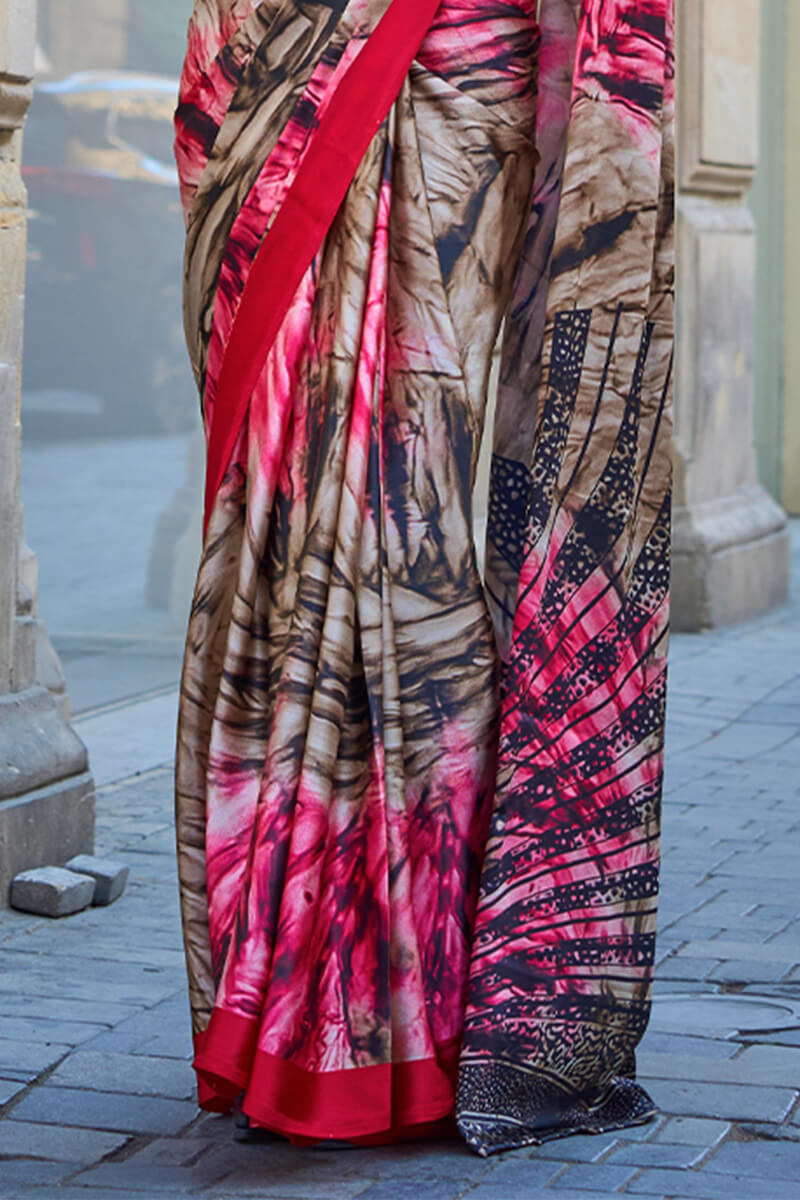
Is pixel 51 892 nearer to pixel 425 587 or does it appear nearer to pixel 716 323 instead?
pixel 425 587

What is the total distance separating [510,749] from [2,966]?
55.2 inches

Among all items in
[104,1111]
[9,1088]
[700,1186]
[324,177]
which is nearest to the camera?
[700,1186]

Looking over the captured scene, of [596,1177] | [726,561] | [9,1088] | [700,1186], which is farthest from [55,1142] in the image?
[726,561]

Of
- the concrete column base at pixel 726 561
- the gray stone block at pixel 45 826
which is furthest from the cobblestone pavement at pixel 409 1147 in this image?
the concrete column base at pixel 726 561

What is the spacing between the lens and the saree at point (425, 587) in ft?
9.23

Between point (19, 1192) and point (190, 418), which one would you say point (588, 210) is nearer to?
point (19, 1192)

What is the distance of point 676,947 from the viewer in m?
4.01

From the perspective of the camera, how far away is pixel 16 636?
4.46 metres

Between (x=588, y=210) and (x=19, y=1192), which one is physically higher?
(x=588, y=210)

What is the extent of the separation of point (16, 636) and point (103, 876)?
0.51 m

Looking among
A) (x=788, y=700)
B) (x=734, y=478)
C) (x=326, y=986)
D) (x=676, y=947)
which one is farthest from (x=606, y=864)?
(x=734, y=478)

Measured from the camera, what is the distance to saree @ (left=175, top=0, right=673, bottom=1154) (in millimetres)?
2812

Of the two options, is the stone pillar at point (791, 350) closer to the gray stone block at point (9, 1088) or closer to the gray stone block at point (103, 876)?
the gray stone block at point (103, 876)

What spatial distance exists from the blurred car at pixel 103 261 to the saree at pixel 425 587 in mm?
4329
